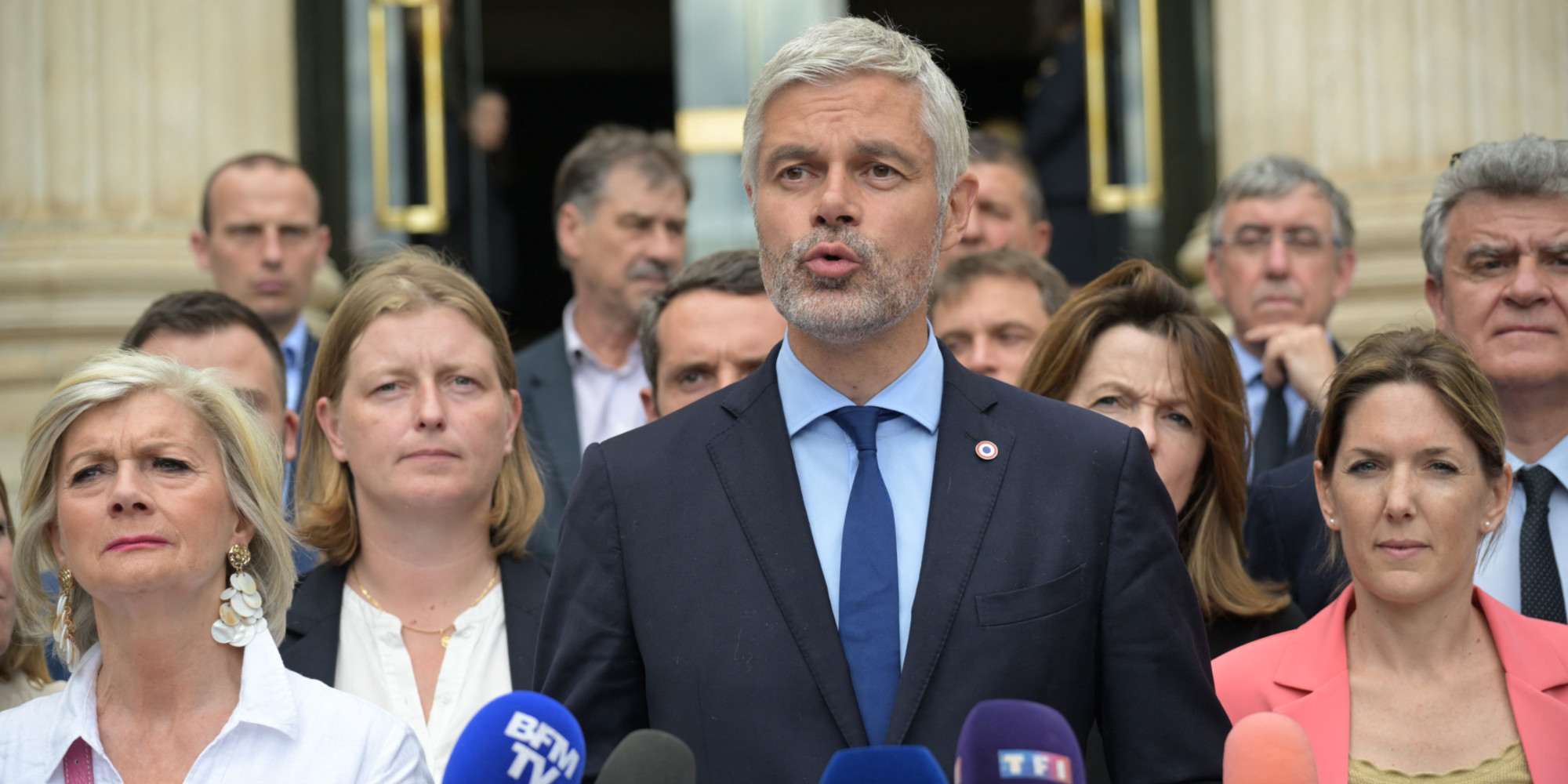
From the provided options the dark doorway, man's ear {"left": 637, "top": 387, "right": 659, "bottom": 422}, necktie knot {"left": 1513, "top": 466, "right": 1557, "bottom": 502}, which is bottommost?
necktie knot {"left": 1513, "top": 466, "right": 1557, "bottom": 502}

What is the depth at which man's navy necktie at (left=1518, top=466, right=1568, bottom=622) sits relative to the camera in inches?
141

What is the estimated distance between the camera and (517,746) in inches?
79.9

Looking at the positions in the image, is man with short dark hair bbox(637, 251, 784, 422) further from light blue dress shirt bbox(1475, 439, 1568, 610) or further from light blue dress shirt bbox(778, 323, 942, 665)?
light blue dress shirt bbox(1475, 439, 1568, 610)

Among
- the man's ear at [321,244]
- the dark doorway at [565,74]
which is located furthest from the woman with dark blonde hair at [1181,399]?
the dark doorway at [565,74]

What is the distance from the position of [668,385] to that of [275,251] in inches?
77.4

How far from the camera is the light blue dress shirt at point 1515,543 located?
3646 mm

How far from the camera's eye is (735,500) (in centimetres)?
263

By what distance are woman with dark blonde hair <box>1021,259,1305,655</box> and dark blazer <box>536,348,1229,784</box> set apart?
1.07m

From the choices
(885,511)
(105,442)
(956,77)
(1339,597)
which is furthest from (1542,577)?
(956,77)

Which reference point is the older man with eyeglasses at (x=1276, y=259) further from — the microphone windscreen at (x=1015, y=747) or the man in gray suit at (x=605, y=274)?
the microphone windscreen at (x=1015, y=747)

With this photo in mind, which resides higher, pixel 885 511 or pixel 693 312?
pixel 693 312

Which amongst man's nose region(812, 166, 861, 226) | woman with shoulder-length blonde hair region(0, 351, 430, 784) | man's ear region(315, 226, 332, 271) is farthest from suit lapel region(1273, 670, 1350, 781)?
man's ear region(315, 226, 332, 271)

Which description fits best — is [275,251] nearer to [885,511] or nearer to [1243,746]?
[885,511]

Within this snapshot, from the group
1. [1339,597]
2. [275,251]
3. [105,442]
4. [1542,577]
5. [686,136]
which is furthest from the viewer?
[686,136]
